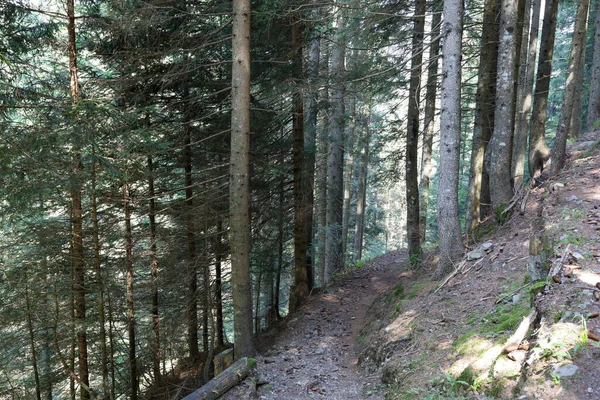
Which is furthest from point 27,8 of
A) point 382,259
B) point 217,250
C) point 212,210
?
point 382,259

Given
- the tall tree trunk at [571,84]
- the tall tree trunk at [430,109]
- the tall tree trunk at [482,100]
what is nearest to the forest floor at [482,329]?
the tall tree trunk at [571,84]

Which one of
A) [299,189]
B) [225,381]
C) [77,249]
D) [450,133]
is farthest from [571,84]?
[77,249]

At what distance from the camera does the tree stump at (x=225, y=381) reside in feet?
19.9

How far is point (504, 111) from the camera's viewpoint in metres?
7.97

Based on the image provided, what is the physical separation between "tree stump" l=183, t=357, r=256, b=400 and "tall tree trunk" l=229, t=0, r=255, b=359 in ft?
2.04

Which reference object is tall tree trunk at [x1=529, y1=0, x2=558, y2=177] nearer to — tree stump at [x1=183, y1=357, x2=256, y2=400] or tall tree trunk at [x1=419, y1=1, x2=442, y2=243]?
tall tree trunk at [x1=419, y1=1, x2=442, y2=243]

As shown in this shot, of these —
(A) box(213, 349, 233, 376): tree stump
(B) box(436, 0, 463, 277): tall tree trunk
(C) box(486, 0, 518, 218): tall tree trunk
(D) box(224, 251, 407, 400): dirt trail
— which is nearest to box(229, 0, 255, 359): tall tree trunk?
(A) box(213, 349, 233, 376): tree stump

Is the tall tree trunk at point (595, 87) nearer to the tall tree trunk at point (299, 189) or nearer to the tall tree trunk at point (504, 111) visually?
the tall tree trunk at point (504, 111)

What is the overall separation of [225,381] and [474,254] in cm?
516

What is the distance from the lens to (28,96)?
6.89 metres

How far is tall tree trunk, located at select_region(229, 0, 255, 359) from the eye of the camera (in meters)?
7.25

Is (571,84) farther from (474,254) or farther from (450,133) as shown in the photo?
(474,254)

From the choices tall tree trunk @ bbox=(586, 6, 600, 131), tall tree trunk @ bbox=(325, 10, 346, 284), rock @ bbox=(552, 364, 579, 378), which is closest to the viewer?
rock @ bbox=(552, 364, 579, 378)

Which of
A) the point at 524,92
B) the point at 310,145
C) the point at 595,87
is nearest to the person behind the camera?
the point at 524,92
